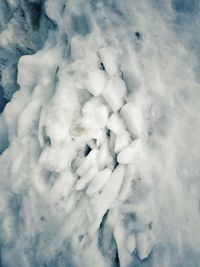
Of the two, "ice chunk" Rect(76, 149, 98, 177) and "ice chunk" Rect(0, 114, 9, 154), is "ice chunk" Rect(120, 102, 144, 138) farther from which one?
"ice chunk" Rect(0, 114, 9, 154)

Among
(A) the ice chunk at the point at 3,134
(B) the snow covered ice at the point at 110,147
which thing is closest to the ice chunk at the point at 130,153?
(B) the snow covered ice at the point at 110,147

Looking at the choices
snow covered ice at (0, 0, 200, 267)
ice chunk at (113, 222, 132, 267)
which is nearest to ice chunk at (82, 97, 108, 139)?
snow covered ice at (0, 0, 200, 267)

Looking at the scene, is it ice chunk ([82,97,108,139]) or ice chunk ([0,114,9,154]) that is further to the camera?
ice chunk ([0,114,9,154])

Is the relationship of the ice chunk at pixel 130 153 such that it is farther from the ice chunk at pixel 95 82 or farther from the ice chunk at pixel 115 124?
the ice chunk at pixel 95 82

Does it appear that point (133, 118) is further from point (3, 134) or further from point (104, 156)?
point (3, 134)

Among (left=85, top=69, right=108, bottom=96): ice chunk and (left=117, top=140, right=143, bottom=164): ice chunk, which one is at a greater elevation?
(left=85, top=69, right=108, bottom=96): ice chunk

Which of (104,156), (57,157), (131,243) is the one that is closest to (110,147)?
(104,156)
